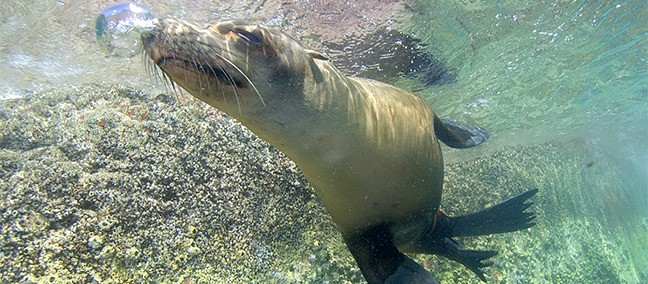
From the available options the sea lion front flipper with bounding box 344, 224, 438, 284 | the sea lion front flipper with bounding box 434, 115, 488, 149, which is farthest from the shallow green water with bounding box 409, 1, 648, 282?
the sea lion front flipper with bounding box 344, 224, 438, 284

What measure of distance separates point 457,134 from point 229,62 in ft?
12.0

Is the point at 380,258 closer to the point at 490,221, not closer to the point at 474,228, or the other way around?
the point at 474,228

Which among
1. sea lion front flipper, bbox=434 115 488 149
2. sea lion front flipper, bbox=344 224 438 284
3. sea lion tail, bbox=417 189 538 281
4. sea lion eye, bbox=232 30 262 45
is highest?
sea lion eye, bbox=232 30 262 45

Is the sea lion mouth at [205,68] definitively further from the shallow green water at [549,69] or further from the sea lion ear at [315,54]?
the shallow green water at [549,69]

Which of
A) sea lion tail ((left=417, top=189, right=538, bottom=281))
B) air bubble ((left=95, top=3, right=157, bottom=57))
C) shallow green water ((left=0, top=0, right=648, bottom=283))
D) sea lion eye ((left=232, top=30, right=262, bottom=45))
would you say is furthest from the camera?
air bubble ((left=95, top=3, right=157, bottom=57))

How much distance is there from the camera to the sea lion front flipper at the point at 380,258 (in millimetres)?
3070

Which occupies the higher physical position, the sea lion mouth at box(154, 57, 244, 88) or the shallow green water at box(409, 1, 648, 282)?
the sea lion mouth at box(154, 57, 244, 88)

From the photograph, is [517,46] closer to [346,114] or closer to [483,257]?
[483,257]

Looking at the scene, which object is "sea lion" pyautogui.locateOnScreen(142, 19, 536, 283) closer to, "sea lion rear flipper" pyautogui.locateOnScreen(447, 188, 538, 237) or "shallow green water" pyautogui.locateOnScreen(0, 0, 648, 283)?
"sea lion rear flipper" pyautogui.locateOnScreen(447, 188, 538, 237)

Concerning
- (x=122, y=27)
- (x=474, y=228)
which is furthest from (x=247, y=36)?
(x=122, y=27)

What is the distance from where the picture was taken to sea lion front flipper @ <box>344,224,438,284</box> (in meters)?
3.07

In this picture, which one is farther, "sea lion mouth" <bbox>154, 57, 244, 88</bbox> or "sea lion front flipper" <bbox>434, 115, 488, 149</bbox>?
"sea lion front flipper" <bbox>434, 115, 488, 149</bbox>

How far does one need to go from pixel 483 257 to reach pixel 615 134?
28388 mm

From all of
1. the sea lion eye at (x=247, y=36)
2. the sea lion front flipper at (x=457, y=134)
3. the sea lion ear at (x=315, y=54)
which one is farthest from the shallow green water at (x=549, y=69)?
the sea lion eye at (x=247, y=36)
